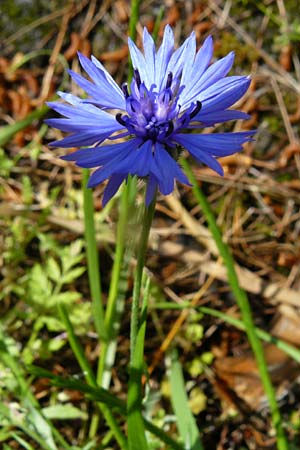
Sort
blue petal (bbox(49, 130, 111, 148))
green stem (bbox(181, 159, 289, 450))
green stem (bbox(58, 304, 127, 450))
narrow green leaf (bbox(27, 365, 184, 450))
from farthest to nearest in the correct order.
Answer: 1. green stem (bbox(181, 159, 289, 450))
2. green stem (bbox(58, 304, 127, 450))
3. narrow green leaf (bbox(27, 365, 184, 450))
4. blue petal (bbox(49, 130, 111, 148))

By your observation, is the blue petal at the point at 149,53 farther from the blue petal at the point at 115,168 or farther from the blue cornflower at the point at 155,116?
the blue petal at the point at 115,168

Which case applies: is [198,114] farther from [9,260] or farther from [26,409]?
[9,260]

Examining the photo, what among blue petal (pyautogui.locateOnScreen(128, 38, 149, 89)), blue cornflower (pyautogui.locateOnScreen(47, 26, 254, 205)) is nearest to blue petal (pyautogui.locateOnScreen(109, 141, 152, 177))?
blue cornflower (pyautogui.locateOnScreen(47, 26, 254, 205))

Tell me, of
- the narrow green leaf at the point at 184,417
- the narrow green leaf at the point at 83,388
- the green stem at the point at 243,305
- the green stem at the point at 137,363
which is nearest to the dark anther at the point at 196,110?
the green stem at the point at 137,363

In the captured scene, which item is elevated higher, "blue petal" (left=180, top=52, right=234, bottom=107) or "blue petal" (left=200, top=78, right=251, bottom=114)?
"blue petal" (left=180, top=52, right=234, bottom=107)

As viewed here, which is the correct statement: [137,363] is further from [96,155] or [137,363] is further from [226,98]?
[226,98]

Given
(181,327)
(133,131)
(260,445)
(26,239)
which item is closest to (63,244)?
(26,239)

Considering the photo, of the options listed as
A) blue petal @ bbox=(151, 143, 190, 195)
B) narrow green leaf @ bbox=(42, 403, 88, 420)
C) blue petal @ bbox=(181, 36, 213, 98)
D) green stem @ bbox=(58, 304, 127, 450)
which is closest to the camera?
blue petal @ bbox=(151, 143, 190, 195)

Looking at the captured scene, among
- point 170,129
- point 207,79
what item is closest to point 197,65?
point 207,79

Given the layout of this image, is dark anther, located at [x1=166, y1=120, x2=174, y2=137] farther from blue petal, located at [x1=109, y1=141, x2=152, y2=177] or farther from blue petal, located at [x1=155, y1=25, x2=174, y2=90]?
blue petal, located at [x1=155, y1=25, x2=174, y2=90]
